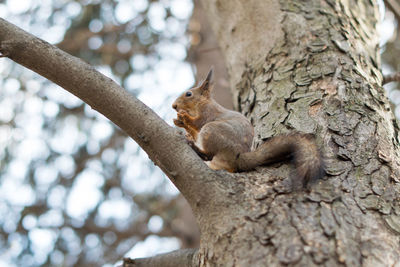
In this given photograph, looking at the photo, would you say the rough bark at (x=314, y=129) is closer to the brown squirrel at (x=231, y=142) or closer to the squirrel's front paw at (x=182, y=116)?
the brown squirrel at (x=231, y=142)

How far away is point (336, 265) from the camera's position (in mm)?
1164

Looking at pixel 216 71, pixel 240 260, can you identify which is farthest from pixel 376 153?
pixel 216 71

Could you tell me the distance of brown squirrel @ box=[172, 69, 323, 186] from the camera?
155cm

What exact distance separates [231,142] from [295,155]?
598 millimetres

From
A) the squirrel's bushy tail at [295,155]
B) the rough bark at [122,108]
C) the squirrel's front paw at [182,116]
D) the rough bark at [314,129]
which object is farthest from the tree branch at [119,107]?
the squirrel's front paw at [182,116]

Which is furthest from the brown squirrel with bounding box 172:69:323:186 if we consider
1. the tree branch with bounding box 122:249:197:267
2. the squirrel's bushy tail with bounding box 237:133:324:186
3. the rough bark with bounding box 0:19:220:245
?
the tree branch with bounding box 122:249:197:267

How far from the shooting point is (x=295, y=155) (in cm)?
159

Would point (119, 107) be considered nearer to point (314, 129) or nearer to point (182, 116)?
point (314, 129)

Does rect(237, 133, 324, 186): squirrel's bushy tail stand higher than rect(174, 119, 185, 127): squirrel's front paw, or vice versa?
rect(174, 119, 185, 127): squirrel's front paw

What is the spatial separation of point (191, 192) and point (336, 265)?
20.9 inches

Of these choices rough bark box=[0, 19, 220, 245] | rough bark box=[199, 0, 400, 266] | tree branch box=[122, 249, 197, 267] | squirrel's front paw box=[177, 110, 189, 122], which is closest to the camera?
rough bark box=[199, 0, 400, 266]

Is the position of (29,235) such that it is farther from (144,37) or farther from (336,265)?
(336,265)

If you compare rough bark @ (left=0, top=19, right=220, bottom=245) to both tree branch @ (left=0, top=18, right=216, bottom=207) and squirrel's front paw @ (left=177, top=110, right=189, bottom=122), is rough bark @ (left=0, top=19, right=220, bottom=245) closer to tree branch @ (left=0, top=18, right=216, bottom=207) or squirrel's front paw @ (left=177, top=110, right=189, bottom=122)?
tree branch @ (left=0, top=18, right=216, bottom=207)

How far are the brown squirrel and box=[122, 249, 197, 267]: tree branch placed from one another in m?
0.43
